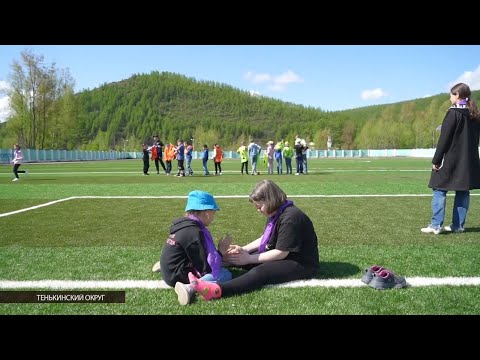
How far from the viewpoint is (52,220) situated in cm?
812

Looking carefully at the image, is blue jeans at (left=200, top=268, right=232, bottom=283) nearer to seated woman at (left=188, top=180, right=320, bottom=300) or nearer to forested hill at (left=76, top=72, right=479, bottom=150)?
seated woman at (left=188, top=180, right=320, bottom=300)

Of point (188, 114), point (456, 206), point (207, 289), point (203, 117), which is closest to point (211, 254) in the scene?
point (207, 289)

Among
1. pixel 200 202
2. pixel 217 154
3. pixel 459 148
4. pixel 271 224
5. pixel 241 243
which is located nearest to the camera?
pixel 200 202

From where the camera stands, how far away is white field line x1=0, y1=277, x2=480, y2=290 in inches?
162

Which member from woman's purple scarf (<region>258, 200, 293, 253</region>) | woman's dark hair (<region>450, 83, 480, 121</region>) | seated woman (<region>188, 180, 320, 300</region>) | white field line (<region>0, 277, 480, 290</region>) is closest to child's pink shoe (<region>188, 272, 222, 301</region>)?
seated woman (<region>188, 180, 320, 300</region>)

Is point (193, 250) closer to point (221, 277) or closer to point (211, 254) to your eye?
point (211, 254)

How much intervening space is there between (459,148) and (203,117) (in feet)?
560

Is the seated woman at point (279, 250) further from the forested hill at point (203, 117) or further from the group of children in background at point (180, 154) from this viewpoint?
the forested hill at point (203, 117)

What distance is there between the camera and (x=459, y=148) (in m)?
6.24

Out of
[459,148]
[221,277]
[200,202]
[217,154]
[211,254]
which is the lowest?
[221,277]

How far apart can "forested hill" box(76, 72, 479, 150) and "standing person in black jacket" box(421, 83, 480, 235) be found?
10916 centimetres

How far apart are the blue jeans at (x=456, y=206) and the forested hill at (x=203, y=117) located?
109 meters

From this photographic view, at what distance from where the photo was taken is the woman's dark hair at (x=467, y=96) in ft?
19.8
